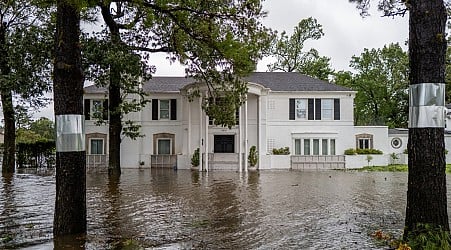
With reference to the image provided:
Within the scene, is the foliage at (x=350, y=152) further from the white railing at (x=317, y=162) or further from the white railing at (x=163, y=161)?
the white railing at (x=163, y=161)

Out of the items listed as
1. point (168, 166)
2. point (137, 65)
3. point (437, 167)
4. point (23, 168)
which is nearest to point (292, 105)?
point (168, 166)

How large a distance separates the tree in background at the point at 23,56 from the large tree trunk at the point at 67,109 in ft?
43.7

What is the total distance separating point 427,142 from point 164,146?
25.2 m

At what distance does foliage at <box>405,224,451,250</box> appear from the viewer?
16.3ft

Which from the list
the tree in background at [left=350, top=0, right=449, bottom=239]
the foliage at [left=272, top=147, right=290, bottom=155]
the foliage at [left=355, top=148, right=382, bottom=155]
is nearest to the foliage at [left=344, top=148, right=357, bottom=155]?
the foliage at [left=355, top=148, right=382, bottom=155]

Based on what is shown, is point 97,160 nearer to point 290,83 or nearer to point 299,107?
point 299,107

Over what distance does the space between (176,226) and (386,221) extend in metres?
3.68

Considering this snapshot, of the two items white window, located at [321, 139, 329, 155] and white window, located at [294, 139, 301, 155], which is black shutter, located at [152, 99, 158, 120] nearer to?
white window, located at [294, 139, 301, 155]

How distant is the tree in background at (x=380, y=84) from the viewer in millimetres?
42062

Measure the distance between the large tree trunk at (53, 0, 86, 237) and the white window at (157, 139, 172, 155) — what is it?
23086 millimetres

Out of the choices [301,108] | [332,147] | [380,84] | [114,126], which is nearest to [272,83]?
[301,108]

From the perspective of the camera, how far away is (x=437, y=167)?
5.23 m

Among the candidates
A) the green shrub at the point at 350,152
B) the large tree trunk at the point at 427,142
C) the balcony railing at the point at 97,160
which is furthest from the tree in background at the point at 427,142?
the balcony railing at the point at 97,160

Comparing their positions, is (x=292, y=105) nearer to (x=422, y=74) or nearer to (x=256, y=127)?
(x=256, y=127)
